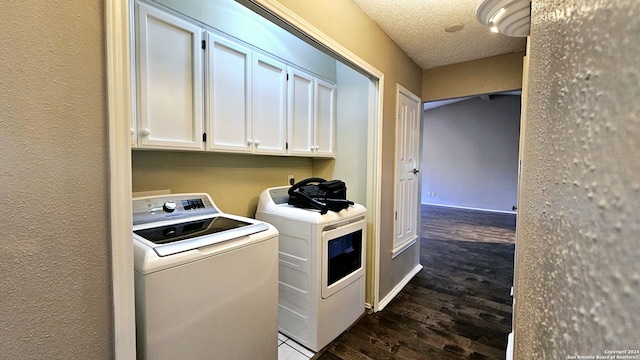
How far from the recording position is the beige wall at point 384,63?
1588mm

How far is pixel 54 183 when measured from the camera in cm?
65

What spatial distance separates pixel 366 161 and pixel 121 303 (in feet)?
6.47

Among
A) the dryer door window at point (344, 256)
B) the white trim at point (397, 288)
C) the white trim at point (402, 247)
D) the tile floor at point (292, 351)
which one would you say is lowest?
the tile floor at point (292, 351)

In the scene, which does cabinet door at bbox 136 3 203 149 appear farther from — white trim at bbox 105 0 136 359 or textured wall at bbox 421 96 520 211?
textured wall at bbox 421 96 520 211

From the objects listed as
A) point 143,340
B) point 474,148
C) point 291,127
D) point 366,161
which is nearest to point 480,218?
point 474,148

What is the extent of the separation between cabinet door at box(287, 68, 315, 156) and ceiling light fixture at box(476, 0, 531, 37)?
1423 mm

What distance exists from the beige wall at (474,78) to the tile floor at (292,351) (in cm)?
282

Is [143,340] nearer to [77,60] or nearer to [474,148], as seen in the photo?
[77,60]

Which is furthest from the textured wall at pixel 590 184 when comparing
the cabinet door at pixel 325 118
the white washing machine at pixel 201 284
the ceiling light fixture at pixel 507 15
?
the cabinet door at pixel 325 118

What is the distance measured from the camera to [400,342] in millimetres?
1942

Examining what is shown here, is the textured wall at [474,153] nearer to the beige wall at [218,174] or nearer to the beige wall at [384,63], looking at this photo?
the beige wall at [384,63]

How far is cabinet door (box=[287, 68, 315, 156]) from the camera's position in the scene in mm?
2230

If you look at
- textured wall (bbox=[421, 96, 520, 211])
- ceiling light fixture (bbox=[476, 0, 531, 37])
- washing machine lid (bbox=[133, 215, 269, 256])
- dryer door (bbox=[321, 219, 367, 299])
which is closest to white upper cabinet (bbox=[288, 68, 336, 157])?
dryer door (bbox=[321, 219, 367, 299])

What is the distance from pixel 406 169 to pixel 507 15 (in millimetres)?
1849
